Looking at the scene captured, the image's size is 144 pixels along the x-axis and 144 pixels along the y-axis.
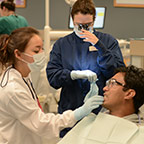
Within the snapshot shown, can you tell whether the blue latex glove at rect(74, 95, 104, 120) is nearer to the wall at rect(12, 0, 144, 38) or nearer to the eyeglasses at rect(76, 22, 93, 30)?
the eyeglasses at rect(76, 22, 93, 30)

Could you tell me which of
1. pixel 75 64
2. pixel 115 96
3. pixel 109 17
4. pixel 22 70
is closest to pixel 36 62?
pixel 22 70

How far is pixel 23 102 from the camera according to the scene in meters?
1.51

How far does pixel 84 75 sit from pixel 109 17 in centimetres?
415

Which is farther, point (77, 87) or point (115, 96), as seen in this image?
point (77, 87)

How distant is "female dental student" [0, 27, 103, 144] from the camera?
1511 millimetres

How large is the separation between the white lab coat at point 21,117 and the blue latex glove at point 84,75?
0.25m

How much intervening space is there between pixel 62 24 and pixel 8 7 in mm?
2394

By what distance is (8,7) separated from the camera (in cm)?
340

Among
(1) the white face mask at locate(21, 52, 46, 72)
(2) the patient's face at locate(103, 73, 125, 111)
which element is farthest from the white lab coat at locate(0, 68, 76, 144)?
(2) the patient's face at locate(103, 73, 125, 111)

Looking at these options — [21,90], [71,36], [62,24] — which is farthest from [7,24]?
[62,24]

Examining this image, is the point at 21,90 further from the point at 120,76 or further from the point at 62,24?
the point at 62,24

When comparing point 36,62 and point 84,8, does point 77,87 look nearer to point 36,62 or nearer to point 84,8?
point 36,62

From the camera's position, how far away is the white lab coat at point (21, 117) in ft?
4.95

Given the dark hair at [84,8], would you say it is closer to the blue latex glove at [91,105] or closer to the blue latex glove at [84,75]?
the blue latex glove at [84,75]
